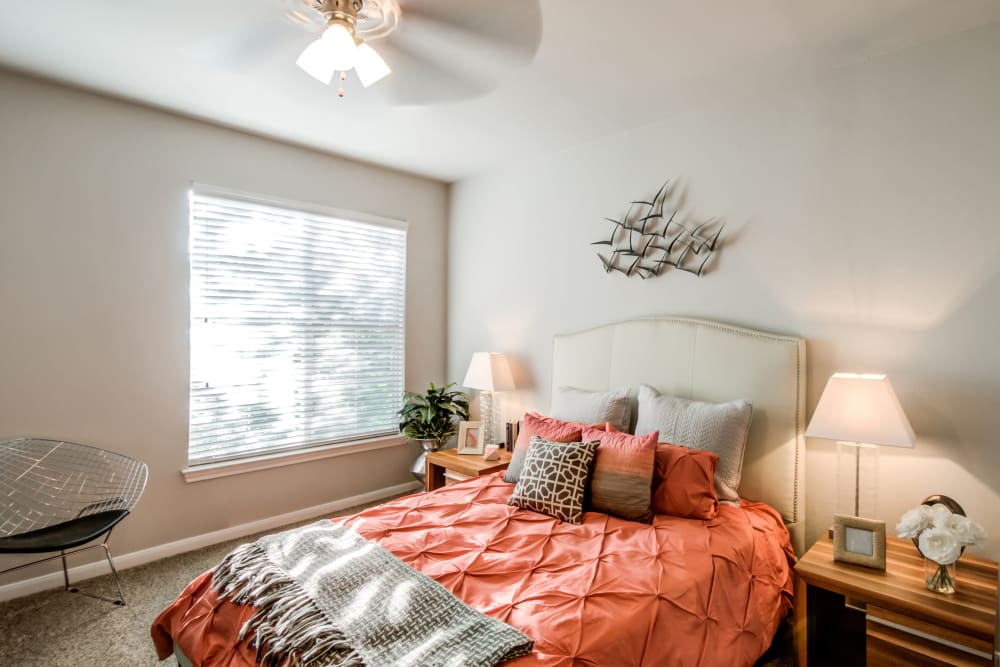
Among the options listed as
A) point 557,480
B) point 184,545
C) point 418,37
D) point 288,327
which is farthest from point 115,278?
point 557,480

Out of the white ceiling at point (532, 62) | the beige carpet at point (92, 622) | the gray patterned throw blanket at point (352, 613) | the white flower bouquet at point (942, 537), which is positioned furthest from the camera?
the beige carpet at point (92, 622)

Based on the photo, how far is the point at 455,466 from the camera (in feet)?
10.8

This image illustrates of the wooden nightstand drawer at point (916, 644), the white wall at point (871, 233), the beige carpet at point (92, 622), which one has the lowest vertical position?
the beige carpet at point (92, 622)

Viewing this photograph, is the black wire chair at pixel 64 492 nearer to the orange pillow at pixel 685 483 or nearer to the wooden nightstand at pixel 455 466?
the wooden nightstand at pixel 455 466

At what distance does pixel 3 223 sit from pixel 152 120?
3.07ft

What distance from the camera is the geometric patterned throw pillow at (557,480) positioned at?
2236 mm

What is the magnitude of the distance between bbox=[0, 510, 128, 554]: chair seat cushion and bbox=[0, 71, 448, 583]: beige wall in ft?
1.55

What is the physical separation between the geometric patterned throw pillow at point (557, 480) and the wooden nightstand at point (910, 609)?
2.88 feet

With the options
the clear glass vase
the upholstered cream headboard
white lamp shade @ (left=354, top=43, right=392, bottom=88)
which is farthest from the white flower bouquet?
white lamp shade @ (left=354, top=43, right=392, bottom=88)

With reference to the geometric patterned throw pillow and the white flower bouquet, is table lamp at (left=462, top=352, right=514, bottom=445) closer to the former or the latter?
the geometric patterned throw pillow

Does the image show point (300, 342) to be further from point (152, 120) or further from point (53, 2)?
point (53, 2)

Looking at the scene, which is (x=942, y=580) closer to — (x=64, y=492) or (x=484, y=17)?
(x=484, y=17)

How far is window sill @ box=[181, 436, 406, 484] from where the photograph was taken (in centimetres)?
318

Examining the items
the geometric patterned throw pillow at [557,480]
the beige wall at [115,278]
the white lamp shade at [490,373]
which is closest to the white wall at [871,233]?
the white lamp shade at [490,373]
